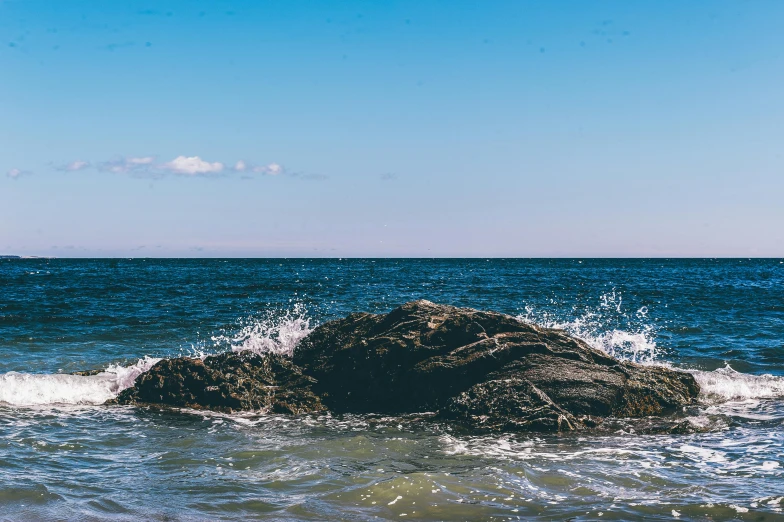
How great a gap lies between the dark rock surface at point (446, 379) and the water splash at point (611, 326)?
205 inches

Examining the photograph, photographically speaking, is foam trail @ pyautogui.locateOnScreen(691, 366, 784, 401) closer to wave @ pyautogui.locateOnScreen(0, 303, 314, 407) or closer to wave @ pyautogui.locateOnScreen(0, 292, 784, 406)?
wave @ pyautogui.locateOnScreen(0, 292, 784, 406)

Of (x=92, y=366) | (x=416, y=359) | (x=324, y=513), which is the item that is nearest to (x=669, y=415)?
(x=416, y=359)

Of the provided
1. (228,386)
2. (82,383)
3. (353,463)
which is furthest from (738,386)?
(82,383)

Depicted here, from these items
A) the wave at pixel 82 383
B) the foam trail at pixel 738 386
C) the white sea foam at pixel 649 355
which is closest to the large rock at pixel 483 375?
the foam trail at pixel 738 386

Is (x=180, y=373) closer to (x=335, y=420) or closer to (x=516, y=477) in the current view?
(x=335, y=420)

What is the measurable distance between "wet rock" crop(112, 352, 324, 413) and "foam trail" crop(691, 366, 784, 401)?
8.72 m

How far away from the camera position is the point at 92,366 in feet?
57.4

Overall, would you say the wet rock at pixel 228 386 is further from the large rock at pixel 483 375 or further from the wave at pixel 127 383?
the wave at pixel 127 383

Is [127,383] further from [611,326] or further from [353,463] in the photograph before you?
[611,326]

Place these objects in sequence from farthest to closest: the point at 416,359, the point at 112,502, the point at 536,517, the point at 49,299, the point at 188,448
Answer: the point at 49,299
the point at 416,359
the point at 188,448
the point at 112,502
the point at 536,517

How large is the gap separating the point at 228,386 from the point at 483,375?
207 inches

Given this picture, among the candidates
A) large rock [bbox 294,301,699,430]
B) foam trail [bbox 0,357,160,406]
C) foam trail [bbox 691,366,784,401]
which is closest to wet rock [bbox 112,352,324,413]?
large rock [bbox 294,301,699,430]

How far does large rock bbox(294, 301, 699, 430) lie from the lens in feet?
38.0

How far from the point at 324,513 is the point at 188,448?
3.64m
